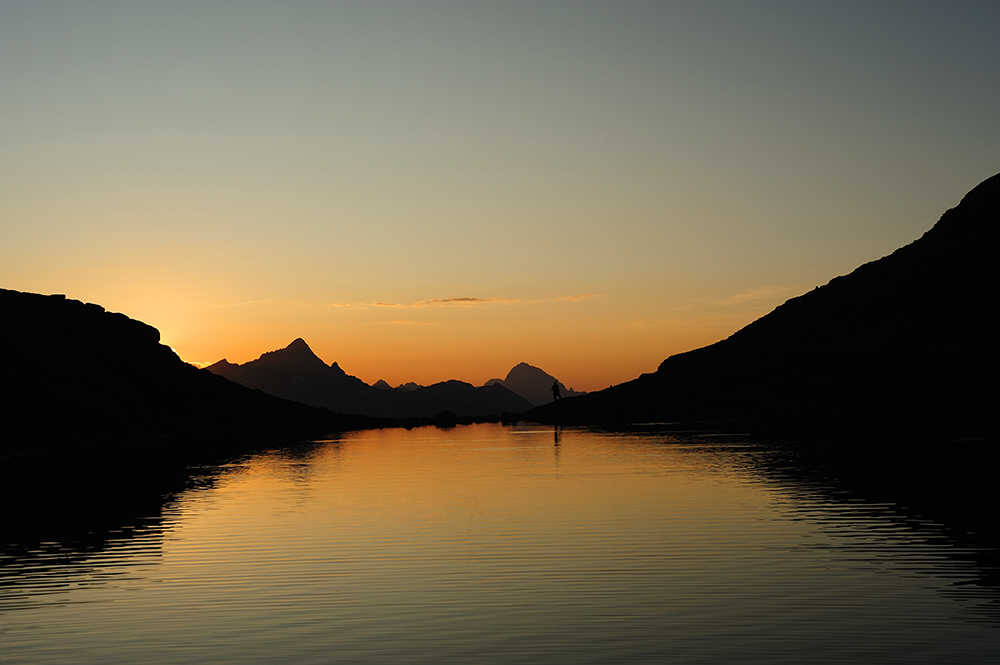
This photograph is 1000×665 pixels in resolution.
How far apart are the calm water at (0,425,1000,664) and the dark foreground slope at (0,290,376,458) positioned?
286 feet

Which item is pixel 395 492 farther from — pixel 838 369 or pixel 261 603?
pixel 838 369

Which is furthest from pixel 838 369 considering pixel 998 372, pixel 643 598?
pixel 643 598

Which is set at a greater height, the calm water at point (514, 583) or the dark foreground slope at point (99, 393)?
the dark foreground slope at point (99, 393)

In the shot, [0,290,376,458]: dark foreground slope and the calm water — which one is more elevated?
[0,290,376,458]: dark foreground slope

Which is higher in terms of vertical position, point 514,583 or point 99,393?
point 99,393

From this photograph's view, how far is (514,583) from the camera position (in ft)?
88.6

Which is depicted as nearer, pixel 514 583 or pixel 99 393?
pixel 514 583

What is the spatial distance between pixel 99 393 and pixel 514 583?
138m

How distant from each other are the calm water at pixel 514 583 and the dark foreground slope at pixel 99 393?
8719 centimetres

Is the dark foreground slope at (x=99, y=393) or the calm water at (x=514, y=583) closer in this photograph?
the calm water at (x=514, y=583)

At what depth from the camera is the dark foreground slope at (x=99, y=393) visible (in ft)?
418

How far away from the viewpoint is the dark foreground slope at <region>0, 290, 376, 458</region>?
127 metres

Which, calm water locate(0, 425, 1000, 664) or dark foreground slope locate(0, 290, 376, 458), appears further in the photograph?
dark foreground slope locate(0, 290, 376, 458)

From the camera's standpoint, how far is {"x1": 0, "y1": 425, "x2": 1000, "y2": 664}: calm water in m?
20.0
